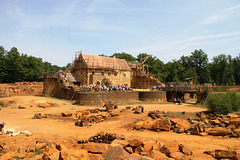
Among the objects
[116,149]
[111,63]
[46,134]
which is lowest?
[46,134]

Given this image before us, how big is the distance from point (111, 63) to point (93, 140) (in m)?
32.4

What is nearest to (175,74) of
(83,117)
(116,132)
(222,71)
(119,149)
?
(222,71)

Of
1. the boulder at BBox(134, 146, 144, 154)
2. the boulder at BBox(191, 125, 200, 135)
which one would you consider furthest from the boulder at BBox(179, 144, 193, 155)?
the boulder at BBox(191, 125, 200, 135)

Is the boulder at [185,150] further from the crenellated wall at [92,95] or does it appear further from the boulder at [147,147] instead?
the crenellated wall at [92,95]

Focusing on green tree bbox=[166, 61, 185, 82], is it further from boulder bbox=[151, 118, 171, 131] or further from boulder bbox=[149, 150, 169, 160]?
boulder bbox=[149, 150, 169, 160]

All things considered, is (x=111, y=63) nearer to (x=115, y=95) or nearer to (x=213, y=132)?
Result: (x=115, y=95)

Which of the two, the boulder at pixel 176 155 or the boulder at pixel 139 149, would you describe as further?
the boulder at pixel 139 149

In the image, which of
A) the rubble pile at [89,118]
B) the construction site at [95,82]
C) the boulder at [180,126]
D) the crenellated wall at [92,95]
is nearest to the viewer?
the boulder at [180,126]

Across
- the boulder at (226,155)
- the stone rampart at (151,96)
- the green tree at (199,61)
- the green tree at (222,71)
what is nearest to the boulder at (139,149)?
the boulder at (226,155)

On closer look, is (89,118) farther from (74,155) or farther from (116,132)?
(74,155)

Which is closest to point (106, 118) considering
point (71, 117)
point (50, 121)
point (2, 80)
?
point (71, 117)

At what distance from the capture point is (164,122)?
46.2 feet

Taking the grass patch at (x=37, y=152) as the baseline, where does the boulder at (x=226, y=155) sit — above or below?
above

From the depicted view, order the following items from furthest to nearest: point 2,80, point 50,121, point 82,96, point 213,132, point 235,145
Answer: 1. point 2,80
2. point 82,96
3. point 50,121
4. point 213,132
5. point 235,145
